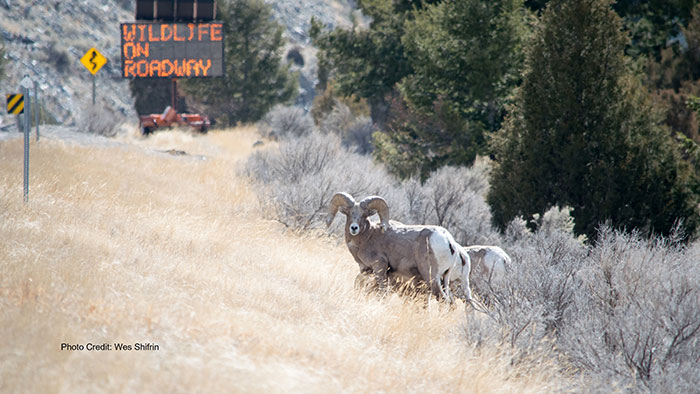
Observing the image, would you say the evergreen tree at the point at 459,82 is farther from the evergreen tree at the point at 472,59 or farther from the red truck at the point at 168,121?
the red truck at the point at 168,121

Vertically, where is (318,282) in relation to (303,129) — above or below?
above

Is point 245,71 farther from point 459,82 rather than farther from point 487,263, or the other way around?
point 487,263

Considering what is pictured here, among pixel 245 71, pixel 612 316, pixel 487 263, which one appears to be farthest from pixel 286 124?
pixel 612 316

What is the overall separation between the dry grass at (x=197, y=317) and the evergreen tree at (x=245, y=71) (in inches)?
1183

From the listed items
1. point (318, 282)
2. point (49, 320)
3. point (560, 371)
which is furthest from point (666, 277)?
point (49, 320)

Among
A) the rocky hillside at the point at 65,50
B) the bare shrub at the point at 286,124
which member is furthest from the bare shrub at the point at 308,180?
the rocky hillside at the point at 65,50

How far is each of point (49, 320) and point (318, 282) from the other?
4364mm

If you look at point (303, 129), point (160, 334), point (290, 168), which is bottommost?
point (303, 129)

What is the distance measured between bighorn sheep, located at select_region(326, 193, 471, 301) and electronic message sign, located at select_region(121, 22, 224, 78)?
1522 cm

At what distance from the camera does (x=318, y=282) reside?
985cm

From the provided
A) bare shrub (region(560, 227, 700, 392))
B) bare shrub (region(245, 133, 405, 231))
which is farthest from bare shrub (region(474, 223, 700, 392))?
bare shrub (region(245, 133, 405, 231))

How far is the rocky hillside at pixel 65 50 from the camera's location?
53625mm

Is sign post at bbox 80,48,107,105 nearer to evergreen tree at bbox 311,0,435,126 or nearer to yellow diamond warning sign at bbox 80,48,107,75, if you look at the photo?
yellow diamond warning sign at bbox 80,48,107,75

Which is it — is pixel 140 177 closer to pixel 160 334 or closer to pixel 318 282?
pixel 318 282
